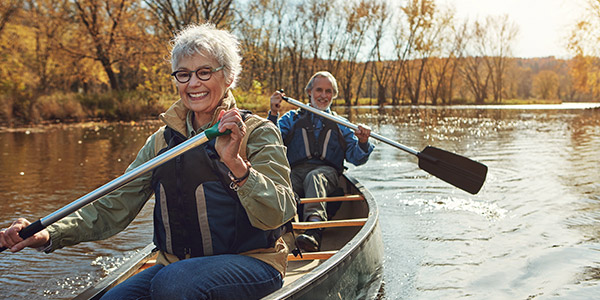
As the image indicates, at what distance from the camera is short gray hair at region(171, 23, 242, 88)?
73.3 inches

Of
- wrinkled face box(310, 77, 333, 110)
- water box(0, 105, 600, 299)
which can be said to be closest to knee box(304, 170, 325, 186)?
wrinkled face box(310, 77, 333, 110)

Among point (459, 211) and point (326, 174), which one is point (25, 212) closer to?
point (326, 174)

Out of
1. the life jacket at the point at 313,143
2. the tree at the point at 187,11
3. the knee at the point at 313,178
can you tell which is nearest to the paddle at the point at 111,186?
the knee at the point at 313,178

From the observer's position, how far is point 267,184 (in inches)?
66.8

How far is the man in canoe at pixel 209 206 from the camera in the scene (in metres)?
1.66

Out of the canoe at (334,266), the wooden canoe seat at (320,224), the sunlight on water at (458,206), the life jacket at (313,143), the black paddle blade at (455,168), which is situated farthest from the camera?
the sunlight on water at (458,206)

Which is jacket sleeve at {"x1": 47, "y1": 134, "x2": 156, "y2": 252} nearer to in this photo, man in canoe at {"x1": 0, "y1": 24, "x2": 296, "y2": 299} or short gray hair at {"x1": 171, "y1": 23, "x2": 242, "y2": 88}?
man in canoe at {"x1": 0, "y1": 24, "x2": 296, "y2": 299}

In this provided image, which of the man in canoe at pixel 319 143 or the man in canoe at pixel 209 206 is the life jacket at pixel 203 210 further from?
the man in canoe at pixel 319 143

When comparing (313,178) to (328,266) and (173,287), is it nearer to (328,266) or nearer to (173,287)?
(328,266)

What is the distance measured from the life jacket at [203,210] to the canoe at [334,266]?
0.25m

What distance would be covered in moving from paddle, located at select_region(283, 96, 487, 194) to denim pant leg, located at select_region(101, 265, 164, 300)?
2.59 metres

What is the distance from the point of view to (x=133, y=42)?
19.6 m

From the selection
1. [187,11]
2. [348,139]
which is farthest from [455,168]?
[187,11]

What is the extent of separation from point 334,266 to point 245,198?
0.94 metres
